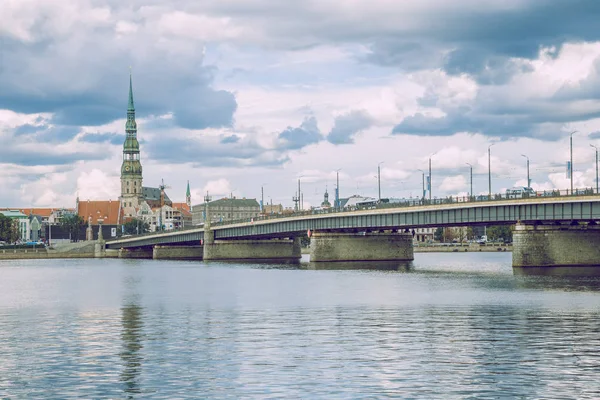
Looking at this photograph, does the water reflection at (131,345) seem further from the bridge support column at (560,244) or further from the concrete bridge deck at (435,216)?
the bridge support column at (560,244)

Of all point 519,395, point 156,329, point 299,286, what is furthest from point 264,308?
point 519,395

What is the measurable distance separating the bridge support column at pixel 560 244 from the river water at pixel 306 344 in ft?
115

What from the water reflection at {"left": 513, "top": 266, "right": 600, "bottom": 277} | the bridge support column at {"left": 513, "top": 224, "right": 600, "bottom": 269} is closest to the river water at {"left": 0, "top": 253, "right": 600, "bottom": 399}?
the water reflection at {"left": 513, "top": 266, "right": 600, "bottom": 277}

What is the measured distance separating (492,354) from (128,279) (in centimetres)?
8148

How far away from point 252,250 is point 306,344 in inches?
5713

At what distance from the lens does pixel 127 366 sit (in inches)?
1672

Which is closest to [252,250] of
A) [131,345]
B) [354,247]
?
[354,247]

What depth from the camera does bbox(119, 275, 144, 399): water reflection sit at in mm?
38281

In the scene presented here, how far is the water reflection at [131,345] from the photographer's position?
3828 centimetres

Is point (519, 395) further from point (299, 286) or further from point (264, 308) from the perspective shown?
point (299, 286)

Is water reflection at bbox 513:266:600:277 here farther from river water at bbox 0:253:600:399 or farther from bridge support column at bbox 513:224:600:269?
river water at bbox 0:253:600:399

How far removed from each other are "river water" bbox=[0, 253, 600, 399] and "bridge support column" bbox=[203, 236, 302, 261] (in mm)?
102813

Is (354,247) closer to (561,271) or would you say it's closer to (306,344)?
(561,271)

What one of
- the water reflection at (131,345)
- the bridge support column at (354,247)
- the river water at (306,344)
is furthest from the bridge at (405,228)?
the water reflection at (131,345)
